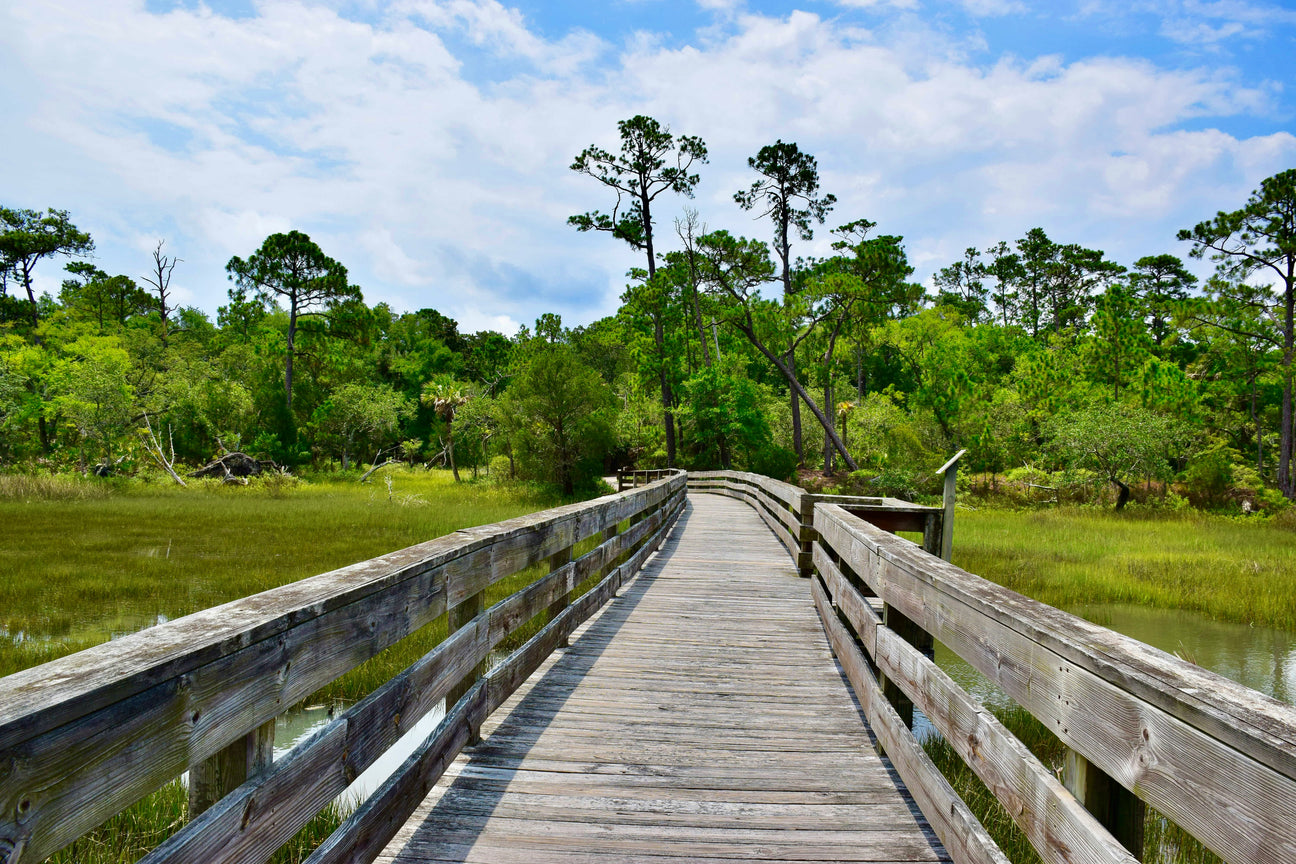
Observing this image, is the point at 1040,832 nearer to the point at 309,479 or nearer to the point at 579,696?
the point at 579,696

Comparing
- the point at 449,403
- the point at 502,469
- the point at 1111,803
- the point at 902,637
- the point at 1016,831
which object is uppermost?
the point at 449,403

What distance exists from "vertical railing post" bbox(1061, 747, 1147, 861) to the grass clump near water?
10.9m

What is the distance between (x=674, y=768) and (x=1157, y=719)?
7.07 feet

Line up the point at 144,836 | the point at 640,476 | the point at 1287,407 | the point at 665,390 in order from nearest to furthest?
the point at 144,836
the point at 1287,407
the point at 640,476
the point at 665,390

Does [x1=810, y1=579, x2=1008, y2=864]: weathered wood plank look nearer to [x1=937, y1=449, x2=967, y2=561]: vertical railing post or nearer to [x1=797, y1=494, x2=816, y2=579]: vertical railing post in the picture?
[x1=937, y1=449, x2=967, y2=561]: vertical railing post

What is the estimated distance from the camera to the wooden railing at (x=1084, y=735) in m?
1.12

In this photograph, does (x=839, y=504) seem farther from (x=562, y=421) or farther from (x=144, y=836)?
(x=562, y=421)

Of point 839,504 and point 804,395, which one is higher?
point 804,395

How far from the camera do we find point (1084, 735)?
1.58 m

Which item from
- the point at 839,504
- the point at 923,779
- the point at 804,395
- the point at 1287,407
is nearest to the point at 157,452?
the point at 804,395

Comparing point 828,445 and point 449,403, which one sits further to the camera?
point 449,403

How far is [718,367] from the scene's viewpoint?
112ft

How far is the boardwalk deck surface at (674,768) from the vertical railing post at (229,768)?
0.90m

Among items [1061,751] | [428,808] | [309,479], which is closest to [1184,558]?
[1061,751]
